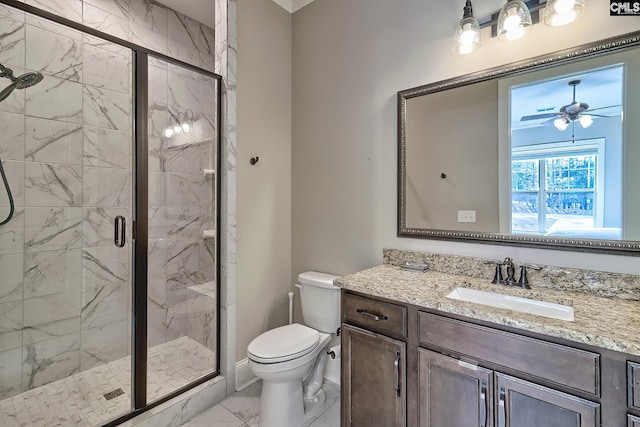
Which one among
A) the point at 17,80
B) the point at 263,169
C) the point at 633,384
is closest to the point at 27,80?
the point at 17,80

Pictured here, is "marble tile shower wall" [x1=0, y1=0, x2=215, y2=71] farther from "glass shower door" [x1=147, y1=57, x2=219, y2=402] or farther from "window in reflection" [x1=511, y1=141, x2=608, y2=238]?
"window in reflection" [x1=511, y1=141, x2=608, y2=238]

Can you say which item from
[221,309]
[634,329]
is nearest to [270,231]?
[221,309]

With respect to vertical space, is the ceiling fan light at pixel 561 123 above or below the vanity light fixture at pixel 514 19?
below

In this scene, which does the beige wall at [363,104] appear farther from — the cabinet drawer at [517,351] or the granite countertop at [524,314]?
the cabinet drawer at [517,351]

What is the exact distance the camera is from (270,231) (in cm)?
235

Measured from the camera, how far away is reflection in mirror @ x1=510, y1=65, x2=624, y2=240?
126 centimetres

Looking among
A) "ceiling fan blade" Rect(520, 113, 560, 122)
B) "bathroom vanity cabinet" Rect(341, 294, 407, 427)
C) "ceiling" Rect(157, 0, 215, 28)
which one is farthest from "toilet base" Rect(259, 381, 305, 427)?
"ceiling" Rect(157, 0, 215, 28)

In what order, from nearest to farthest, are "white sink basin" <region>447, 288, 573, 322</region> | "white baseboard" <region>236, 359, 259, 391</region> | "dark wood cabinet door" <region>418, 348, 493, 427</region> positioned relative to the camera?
"dark wood cabinet door" <region>418, 348, 493, 427</region>
"white sink basin" <region>447, 288, 573, 322</region>
"white baseboard" <region>236, 359, 259, 391</region>

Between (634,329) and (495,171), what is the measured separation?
2.81 feet

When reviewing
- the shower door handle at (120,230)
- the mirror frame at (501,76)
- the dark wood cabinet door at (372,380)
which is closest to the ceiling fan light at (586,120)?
the mirror frame at (501,76)

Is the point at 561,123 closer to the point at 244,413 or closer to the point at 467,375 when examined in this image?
the point at 467,375

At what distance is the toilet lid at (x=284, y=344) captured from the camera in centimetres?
162

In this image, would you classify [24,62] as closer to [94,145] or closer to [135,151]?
[94,145]

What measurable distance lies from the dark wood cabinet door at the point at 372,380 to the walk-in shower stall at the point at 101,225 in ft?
3.35
